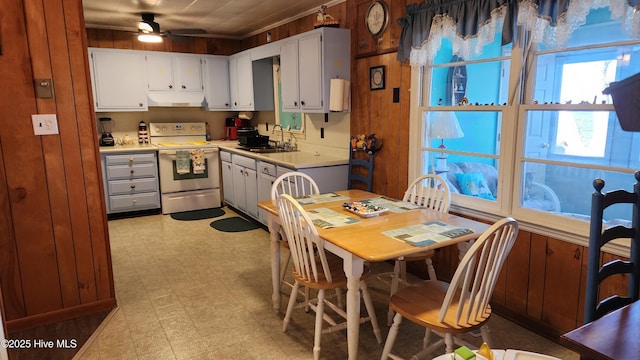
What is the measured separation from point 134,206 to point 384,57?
3.66 metres

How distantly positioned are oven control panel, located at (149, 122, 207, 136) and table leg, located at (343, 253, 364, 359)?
4.66 meters

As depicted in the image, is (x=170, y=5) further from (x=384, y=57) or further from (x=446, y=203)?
(x=446, y=203)

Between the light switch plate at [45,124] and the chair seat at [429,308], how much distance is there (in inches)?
90.4

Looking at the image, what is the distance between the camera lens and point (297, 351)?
237cm

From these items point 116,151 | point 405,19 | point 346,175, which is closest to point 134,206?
point 116,151

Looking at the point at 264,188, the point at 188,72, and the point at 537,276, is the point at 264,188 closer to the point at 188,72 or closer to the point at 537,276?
the point at 188,72

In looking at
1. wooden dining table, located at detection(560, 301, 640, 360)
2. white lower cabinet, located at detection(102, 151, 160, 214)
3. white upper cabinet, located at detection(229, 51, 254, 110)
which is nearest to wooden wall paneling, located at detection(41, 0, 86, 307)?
white lower cabinet, located at detection(102, 151, 160, 214)

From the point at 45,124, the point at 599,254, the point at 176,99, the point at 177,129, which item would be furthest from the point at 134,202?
the point at 599,254

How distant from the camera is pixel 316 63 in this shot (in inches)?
155

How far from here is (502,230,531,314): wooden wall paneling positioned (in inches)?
102

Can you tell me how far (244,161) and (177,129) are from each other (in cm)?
166

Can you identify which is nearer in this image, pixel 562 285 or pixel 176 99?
pixel 562 285

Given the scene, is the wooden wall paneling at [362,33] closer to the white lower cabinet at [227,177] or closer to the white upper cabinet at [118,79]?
the white lower cabinet at [227,177]

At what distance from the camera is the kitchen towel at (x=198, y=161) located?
5391 millimetres
